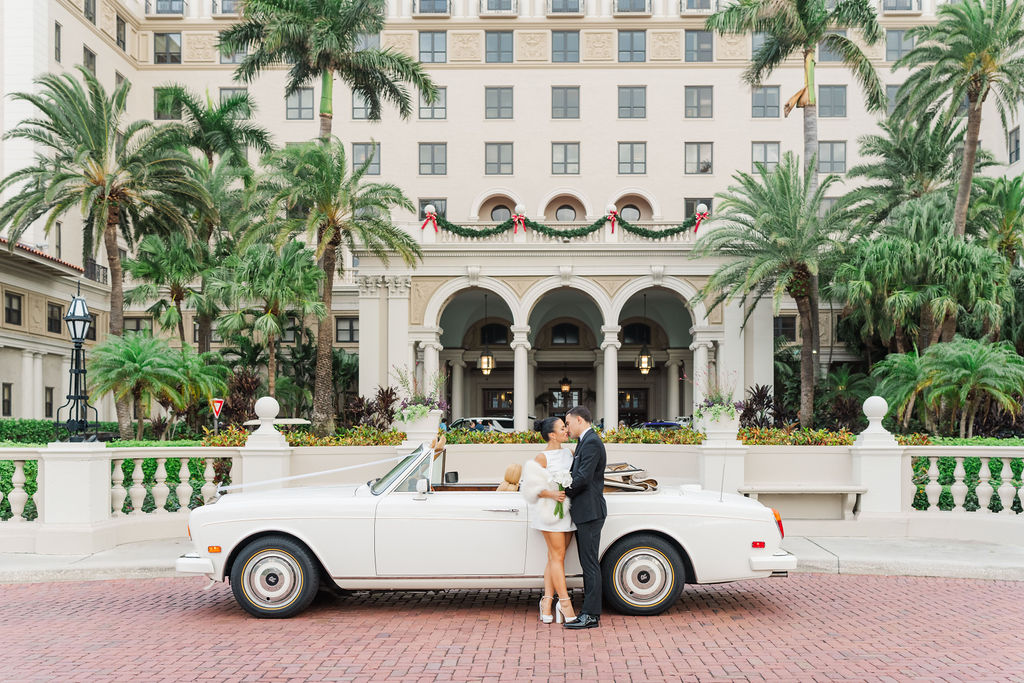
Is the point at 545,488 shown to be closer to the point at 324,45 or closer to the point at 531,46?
the point at 324,45

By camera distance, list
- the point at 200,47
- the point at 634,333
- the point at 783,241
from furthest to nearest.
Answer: the point at 200,47, the point at 634,333, the point at 783,241

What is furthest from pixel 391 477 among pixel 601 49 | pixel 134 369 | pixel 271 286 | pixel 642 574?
pixel 601 49

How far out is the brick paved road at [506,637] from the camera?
19.8 feet

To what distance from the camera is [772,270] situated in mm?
25828

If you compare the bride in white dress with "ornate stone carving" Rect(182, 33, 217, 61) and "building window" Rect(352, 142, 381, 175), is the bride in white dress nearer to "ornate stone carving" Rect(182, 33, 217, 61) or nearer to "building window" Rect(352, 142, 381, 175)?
"building window" Rect(352, 142, 381, 175)

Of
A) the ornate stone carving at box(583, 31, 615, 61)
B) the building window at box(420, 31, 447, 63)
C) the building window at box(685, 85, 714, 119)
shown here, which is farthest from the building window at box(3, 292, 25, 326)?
the building window at box(685, 85, 714, 119)

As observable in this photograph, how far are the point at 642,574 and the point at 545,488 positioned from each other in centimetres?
132

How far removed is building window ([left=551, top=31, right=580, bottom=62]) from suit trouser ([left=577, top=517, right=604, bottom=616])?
41.0 m

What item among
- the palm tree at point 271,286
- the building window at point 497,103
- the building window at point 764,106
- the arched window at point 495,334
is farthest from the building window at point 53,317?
the building window at point 764,106

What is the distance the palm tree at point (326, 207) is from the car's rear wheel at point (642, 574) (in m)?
17.7

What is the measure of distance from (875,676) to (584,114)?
1609 inches

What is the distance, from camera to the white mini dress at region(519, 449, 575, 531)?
23.4 feet

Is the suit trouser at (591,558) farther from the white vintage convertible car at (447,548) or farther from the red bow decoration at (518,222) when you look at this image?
the red bow decoration at (518,222)

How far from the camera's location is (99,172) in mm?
24391
